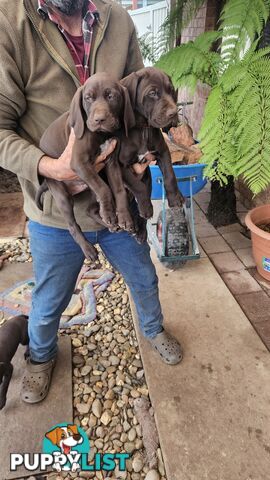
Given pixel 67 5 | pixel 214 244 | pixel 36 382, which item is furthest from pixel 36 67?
pixel 214 244

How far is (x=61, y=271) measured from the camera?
1.77 m

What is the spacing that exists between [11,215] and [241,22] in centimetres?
312

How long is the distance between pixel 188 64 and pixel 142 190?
1.57 metres

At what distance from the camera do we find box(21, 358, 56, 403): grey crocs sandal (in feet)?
6.84

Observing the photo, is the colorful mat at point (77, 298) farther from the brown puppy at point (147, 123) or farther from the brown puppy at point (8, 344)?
the brown puppy at point (147, 123)

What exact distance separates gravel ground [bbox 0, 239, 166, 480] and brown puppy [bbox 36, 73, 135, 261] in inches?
49.5

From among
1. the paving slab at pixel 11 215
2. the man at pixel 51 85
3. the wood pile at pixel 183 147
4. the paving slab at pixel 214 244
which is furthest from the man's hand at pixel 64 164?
the paving slab at pixel 11 215

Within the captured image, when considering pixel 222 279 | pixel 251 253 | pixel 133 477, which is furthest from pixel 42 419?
pixel 251 253

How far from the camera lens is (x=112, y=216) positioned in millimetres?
1323

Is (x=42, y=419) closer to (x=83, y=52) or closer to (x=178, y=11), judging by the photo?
(x=83, y=52)

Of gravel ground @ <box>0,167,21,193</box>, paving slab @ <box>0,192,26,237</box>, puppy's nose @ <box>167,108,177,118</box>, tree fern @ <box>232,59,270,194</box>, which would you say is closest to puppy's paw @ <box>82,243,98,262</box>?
puppy's nose @ <box>167,108,177,118</box>

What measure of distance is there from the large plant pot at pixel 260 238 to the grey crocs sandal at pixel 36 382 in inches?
72.2

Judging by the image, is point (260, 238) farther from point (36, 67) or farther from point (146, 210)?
point (36, 67)

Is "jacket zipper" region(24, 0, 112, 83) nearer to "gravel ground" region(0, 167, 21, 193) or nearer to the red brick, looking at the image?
the red brick
